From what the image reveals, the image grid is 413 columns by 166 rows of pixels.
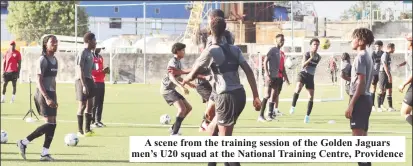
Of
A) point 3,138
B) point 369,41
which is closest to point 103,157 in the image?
point 3,138

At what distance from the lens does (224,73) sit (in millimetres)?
11078

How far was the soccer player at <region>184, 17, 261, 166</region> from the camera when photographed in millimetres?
10945

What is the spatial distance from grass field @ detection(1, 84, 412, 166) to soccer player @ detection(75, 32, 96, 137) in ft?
1.60

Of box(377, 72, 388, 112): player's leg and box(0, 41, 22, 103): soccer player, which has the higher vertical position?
box(0, 41, 22, 103): soccer player

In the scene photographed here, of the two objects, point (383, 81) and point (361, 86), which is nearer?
point (361, 86)

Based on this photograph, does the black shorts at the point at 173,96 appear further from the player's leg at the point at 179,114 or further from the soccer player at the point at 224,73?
the soccer player at the point at 224,73

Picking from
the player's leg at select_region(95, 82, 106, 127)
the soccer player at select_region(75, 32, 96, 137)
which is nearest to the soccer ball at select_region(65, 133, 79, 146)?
the soccer player at select_region(75, 32, 96, 137)

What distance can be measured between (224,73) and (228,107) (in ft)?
1.44

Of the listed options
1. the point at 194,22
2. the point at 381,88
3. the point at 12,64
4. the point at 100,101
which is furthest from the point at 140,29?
the point at 100,101

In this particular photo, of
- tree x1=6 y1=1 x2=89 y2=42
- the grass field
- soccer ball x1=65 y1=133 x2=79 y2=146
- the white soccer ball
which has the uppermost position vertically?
tree x1=6 y1=1 x2=89 y2=42

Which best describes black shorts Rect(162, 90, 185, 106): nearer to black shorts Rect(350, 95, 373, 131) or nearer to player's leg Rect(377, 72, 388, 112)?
black shorts Rect(350, 95, 373, 131)

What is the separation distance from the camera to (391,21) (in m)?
55.0

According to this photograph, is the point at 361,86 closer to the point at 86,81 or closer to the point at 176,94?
the point at 176,94

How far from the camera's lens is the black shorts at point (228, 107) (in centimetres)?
1109
